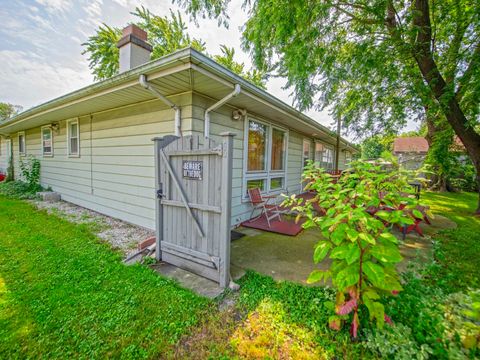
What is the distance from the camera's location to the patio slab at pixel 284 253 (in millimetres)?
2713

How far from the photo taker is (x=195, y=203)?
8.25 ft

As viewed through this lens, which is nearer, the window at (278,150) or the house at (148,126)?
the house at (148,126)

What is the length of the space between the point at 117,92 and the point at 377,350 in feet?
15.2

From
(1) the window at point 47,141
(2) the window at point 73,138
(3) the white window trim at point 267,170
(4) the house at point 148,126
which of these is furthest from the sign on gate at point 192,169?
(1) the window at point 47,141

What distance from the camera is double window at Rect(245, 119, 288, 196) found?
4787mm

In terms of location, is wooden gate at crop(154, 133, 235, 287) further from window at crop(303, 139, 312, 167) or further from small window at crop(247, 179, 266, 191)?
window at crop(303, 139, 312, 167)

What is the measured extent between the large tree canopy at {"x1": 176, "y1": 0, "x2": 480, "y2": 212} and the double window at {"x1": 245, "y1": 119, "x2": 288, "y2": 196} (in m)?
1.12

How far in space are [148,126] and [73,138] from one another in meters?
3.84

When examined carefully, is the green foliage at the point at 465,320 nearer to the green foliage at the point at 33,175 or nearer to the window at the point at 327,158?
the window at the point at 327,158

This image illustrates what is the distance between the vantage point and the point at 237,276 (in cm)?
257

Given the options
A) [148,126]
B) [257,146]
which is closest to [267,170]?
[257,146]

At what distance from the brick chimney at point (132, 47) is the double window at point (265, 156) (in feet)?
8.75

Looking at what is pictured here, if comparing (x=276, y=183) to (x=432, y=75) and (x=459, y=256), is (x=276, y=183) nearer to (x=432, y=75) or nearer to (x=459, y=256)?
(x=459, y=256)

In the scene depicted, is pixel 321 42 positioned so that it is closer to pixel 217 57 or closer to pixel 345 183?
pixel 345 183
